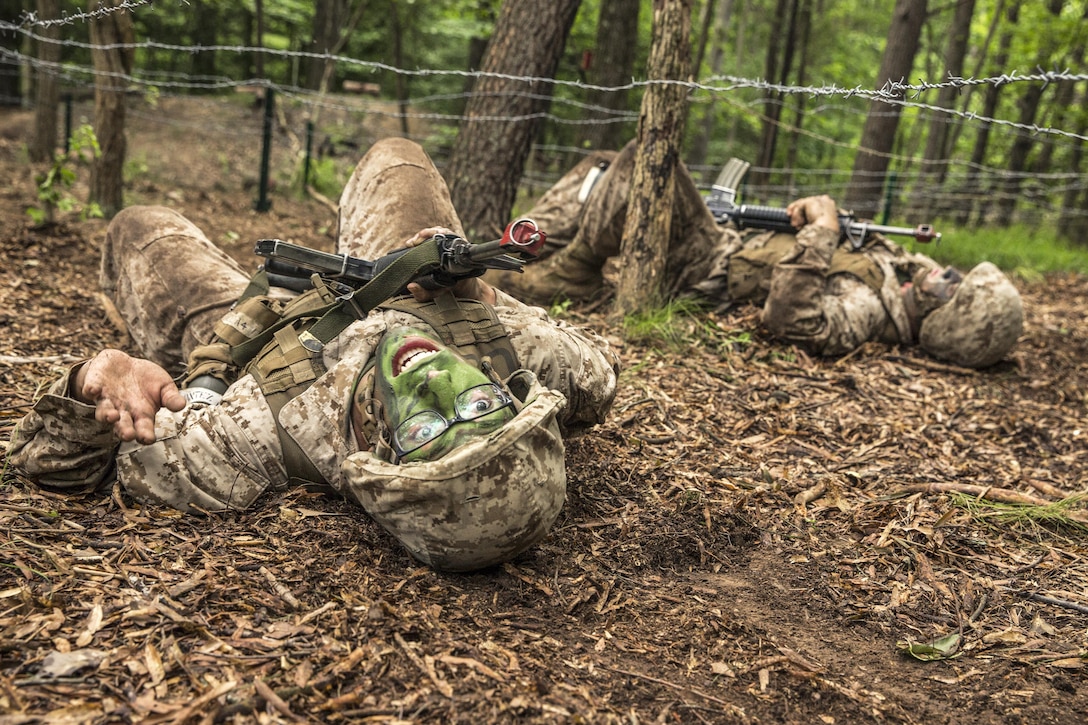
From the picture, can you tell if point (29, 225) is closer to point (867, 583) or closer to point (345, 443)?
point (345, 443)

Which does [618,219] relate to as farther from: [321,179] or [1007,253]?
[1007,253]

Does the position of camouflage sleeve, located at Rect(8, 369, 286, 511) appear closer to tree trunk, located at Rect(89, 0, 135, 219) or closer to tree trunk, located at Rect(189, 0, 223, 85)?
tree trunk, located at Rect(89, 0, 135, 219)

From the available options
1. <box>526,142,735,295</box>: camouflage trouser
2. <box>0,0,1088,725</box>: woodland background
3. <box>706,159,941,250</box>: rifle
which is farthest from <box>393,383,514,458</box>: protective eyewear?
<box>706,159,941,250</box>: rifle

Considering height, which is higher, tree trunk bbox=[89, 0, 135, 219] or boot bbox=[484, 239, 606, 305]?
tree trunk bbox=[89, 0, 135, 219]

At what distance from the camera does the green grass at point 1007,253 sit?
10.6 meters

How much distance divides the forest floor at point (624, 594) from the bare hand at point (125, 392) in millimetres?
342

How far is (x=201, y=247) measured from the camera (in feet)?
12.7

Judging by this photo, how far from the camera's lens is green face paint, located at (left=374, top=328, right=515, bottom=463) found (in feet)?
7.68

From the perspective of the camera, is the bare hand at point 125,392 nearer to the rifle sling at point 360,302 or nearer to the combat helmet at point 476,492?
the rifle sling at point 360,302

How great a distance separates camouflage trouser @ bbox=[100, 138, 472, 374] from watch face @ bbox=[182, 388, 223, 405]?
21.4 inches

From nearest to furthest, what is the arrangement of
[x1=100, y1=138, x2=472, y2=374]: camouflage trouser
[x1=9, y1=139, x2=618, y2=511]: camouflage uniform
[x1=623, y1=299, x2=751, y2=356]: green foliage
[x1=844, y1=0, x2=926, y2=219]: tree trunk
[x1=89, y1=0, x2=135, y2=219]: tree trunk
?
[x1=9, y1=139, x2=618, y2=511]: camouflage uniform → [x1=100, y1=138, x2=472, y2=374]: camouflage trouser → [x1=623, y1=299, x2=751, y2=356]: green foliage → [x1=89, y1=0, x2=135, y2=219]: tree trunk → [x1=844, y1=0, x2=926, y2=219]: tree trunk

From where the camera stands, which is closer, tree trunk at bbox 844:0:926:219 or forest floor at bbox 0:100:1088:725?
forest floor at bbox 0:100:1088:725

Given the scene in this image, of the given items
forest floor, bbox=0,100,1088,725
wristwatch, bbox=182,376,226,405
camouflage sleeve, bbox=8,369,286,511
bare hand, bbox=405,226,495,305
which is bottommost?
forest floor, bbox=0,100,1088,725

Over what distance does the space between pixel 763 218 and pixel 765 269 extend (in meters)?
0.56
